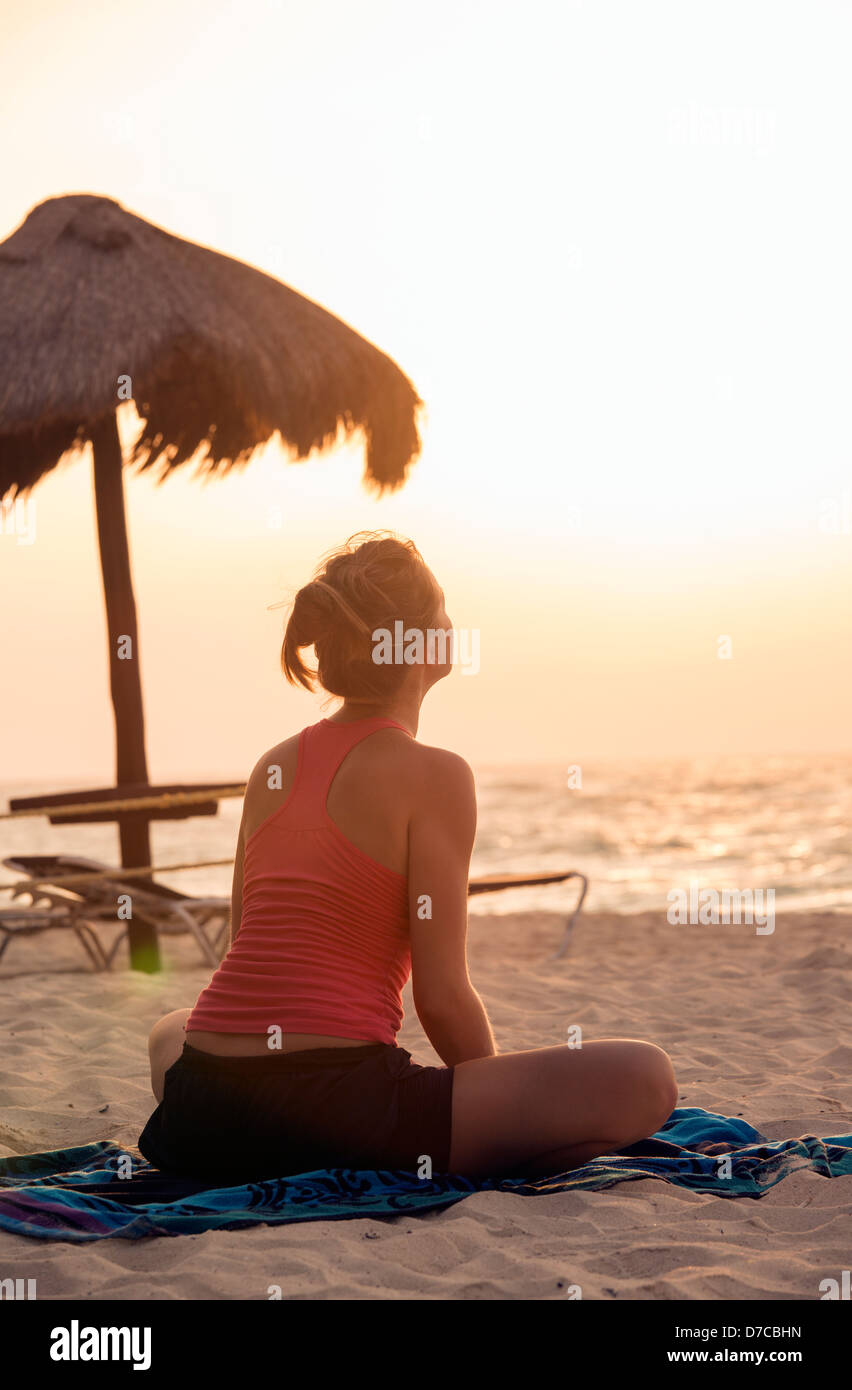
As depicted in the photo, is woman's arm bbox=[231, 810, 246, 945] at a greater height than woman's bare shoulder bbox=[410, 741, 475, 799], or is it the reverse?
woman's bare shoulder bbox=[410, 741, 475, 799]

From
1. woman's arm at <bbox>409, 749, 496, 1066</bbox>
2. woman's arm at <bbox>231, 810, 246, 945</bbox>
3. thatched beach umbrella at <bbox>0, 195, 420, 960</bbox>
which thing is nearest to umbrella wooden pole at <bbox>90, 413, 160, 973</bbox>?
thatched beach umbrella at <bbox>0, 195, 420, 960</bbox>

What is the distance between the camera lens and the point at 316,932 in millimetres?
2219

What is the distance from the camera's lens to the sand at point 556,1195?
77.5 inches

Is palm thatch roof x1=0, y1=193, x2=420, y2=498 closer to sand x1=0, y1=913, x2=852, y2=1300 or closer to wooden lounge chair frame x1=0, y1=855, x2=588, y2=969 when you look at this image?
wooden lounge chair frame x1=0, y1=855, x2=588, y2=969

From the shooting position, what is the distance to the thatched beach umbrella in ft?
19.5

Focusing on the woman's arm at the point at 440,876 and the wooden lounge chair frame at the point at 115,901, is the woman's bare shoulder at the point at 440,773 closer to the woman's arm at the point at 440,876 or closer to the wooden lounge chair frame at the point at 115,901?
the woman's arm at the point at 440,876

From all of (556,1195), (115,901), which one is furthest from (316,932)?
(115,901)

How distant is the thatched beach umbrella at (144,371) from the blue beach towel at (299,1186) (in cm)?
384

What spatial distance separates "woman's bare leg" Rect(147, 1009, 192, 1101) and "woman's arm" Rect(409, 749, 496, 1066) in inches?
24.4

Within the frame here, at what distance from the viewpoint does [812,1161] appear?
260cm

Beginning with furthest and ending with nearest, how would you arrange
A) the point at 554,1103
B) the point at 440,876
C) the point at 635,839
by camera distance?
the point at 635,839 < the point at 554,1103 < the point at 440,876

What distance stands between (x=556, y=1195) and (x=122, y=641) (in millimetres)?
4561

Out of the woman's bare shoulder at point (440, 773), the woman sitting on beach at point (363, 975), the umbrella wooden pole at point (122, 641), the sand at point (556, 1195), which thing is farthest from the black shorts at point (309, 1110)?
the umbrella wooden pole at point (122, 641)

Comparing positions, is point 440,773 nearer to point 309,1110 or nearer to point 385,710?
point 385,710
